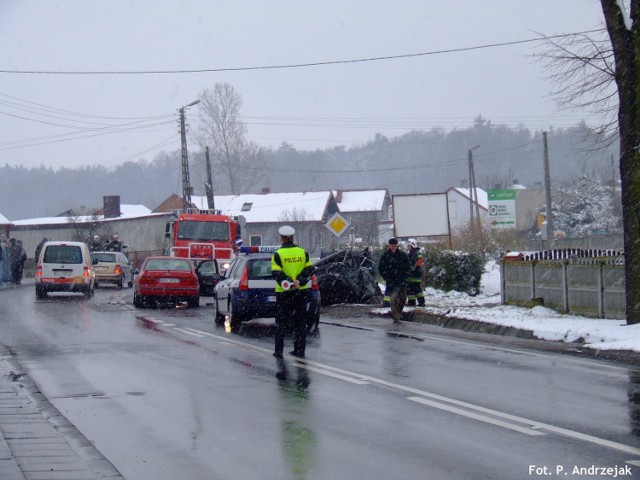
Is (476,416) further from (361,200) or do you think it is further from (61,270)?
(361,200)

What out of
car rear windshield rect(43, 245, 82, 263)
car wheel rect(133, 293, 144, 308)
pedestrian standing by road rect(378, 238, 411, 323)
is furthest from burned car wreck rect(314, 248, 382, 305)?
car rear windshield rect(43, 245, 82, 263)

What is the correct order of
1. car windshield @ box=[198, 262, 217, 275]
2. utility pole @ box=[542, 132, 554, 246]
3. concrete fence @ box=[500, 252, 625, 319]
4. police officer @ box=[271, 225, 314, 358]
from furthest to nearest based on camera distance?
1. utility pole @ box=[542, 132, 554, 246]
2. car windshield @ box=[198, 262, 217, 275]
3. concrete fence @ box=[500, 252, 625, 319]
4. police officer @ box=[271, 225, 314, 358]

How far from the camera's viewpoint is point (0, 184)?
431 ft

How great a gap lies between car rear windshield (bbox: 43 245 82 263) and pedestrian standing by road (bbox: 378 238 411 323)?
527 inches

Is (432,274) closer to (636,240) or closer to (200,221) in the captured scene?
(200,221)

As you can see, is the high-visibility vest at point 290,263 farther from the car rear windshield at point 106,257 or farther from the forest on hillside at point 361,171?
the forest on hillside at point 361,171

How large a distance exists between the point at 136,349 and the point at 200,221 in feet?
65.8

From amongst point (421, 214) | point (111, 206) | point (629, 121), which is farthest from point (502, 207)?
point (629, 121)

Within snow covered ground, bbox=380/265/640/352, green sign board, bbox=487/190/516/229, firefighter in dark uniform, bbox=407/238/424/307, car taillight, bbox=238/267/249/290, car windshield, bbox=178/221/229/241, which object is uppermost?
green sign board, bbox=487/190/516/229

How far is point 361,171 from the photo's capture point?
115750 millimetres

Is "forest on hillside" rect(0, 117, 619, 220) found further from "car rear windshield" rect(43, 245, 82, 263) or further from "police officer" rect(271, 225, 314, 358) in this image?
"police officer" rect(271, 225, 314, 358)

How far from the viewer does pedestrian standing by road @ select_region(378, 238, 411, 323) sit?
19.3 metres

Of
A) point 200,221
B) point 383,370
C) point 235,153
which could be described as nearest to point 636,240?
point 383,370

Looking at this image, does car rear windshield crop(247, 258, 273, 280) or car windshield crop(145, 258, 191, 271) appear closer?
car rear windshield crop(247, 258, 273, 280)
